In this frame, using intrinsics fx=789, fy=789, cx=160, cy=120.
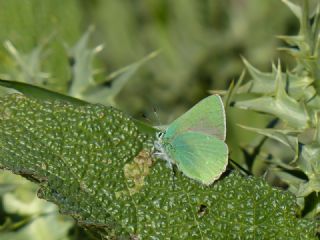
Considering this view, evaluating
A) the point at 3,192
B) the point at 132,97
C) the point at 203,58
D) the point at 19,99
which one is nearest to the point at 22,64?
the point at 3,192

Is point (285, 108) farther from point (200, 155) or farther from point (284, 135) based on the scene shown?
point (200, 155)

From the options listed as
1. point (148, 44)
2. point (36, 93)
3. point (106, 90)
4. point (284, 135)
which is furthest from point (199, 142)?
point (148, 44)

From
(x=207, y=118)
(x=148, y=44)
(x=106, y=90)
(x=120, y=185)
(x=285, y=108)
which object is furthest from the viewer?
(x=148, y=44)

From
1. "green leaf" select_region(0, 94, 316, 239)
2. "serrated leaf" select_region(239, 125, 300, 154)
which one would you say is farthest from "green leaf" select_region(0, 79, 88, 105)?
"serrated leaf" select_region(239, 125, 300, 154)

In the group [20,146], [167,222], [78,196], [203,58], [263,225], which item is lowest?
[203,58]

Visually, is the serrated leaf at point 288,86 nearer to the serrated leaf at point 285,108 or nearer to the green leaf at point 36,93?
the serrated leaf at point 285,108

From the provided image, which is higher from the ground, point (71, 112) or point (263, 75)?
point (71, 112)

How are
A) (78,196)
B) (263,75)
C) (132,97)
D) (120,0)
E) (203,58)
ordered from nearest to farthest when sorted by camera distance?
(78,196) → (263,75) → (132,97) → (203,58) → (120,0)

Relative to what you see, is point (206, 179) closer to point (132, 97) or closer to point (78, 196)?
point (78, 196)
